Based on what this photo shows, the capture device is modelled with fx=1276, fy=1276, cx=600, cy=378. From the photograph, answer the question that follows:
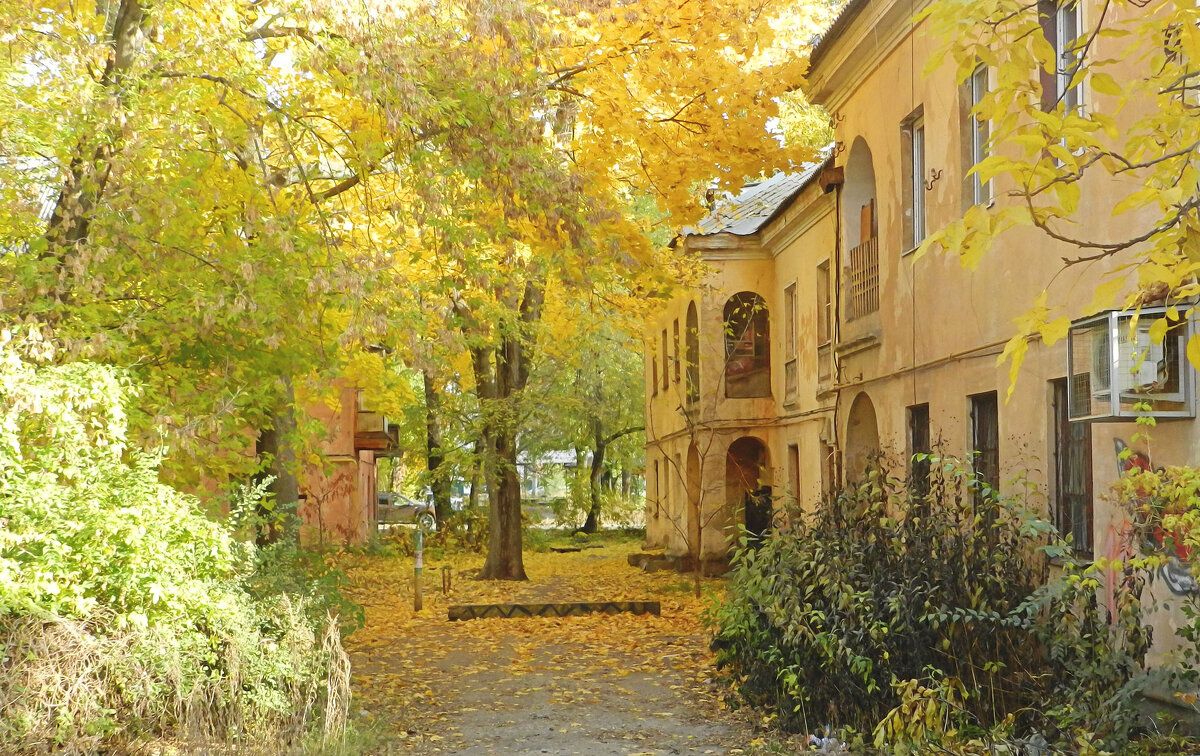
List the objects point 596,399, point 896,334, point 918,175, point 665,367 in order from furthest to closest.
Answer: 1. point 596,399
2. point 665,367
3. point 896,334
4. point 918,175

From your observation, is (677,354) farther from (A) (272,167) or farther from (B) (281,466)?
(A) (272,167)

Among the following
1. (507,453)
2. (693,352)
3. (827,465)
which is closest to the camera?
(827,465)

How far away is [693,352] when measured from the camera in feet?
86.4

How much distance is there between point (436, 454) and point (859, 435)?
16338 mm

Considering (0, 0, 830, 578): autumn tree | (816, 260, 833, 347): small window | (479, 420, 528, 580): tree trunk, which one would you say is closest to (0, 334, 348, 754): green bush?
(0, 0, 830, 578): autumn tree

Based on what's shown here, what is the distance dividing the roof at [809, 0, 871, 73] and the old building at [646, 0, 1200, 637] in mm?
36

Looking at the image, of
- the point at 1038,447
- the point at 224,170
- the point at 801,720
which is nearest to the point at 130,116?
the point at 224,170

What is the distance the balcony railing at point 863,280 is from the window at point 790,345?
634 centimetres

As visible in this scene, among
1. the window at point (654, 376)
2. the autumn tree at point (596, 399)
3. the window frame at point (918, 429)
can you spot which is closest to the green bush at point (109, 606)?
the window frame at point (918, 429)

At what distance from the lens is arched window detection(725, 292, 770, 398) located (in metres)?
24.6

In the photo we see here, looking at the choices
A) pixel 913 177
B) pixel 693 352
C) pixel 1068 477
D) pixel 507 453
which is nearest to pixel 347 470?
pixel 507 453

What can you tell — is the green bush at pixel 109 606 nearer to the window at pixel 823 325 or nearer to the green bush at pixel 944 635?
the green bush at pixel 944 635

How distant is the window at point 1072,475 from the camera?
31.2 feet

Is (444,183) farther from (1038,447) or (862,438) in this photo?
(862,438)
